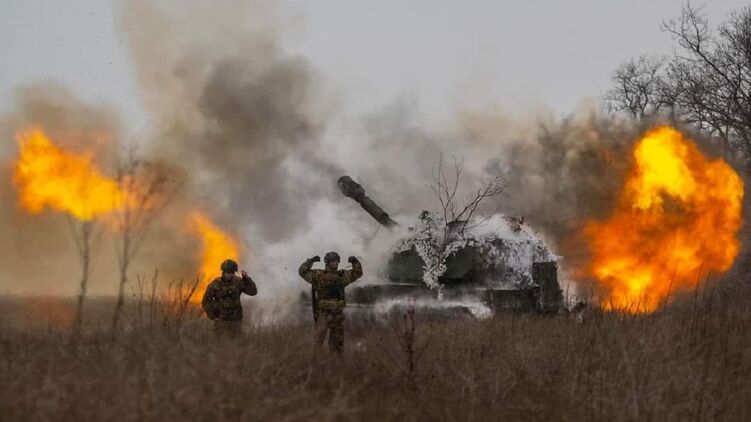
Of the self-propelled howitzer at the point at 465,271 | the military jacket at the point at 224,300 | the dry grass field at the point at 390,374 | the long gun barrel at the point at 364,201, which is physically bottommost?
the dry grass field at the point at 390,374

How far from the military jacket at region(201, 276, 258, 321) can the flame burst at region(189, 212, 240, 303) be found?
281 inches

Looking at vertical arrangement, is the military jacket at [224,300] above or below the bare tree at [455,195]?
below

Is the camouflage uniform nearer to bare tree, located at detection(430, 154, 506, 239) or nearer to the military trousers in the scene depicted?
the military trousers

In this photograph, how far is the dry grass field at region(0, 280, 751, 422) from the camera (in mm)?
4688

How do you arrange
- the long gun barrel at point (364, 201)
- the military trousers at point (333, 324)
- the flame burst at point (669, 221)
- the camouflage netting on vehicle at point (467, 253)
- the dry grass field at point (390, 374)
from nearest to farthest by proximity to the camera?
the dry grass field at point (390, 374)
the military trousers at point (333, 324)
the camouflage netting on vehicle at point (467, 253)
the flame burst at point (669, 221)
the long gun barrel at point (364, 201)

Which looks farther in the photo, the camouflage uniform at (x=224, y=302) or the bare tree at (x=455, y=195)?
the bare tree at (x=455, y=195)

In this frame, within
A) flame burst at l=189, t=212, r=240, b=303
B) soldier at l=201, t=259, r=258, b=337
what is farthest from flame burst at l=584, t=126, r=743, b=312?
soldier at l=201, t=259, r=258, b=337

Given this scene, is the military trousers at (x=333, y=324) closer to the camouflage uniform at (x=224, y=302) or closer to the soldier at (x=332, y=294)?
the soldier at (x=332, y=294)

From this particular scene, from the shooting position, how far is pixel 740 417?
5938 millimetres

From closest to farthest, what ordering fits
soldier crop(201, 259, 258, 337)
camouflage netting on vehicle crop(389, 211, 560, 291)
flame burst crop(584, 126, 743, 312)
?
1. soldier crop(201, 259, 258, 337)
2. camouflage netting on vehicle crop(389, 211, 560, 291)
3. flame burst crop(584, 126, 743, 312)

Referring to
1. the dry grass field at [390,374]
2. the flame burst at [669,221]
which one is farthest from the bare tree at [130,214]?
the flame burst at [669,221]

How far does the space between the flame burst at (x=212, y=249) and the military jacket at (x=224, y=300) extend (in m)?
7.15

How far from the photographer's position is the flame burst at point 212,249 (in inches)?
702

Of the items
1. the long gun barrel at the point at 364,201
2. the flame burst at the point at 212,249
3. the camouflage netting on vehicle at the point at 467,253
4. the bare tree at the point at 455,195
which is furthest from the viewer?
the flame burst at the point at 212,249
